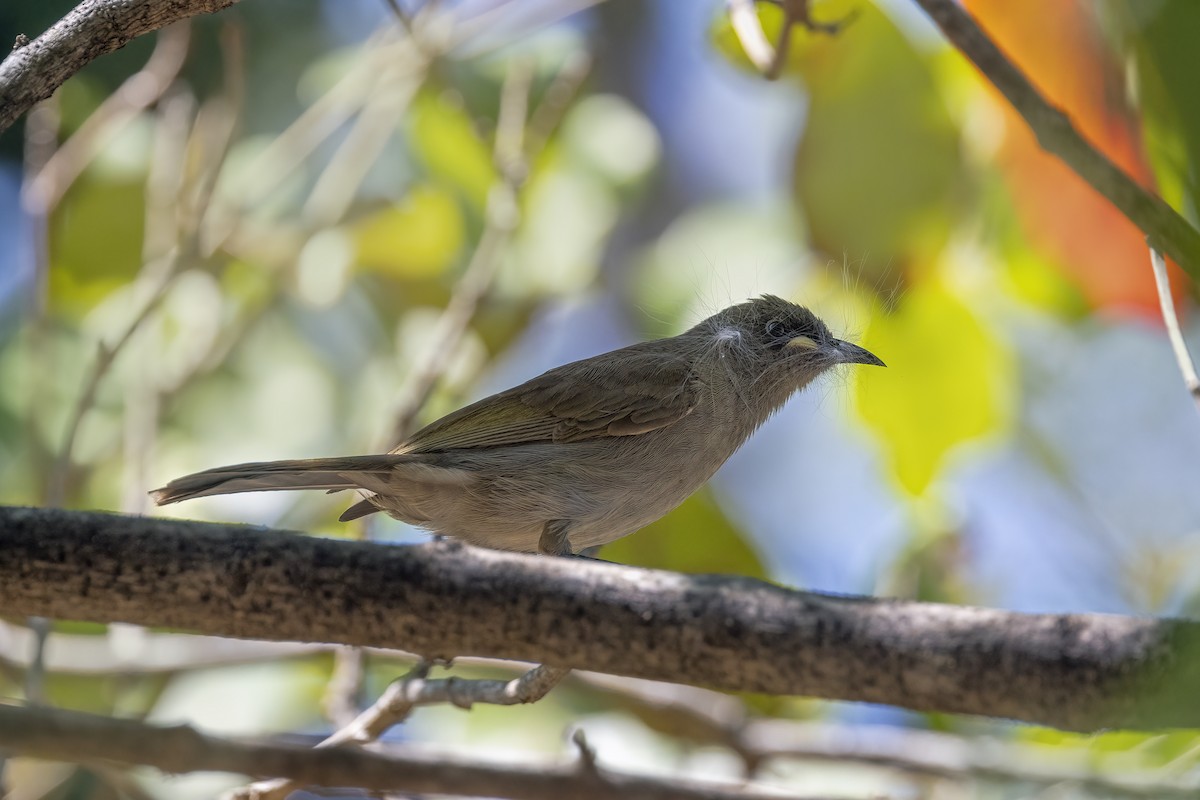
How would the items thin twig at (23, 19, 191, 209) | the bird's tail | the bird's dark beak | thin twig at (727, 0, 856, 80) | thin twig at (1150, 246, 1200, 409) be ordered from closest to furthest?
thin twig at (1150, 246, 1200, 409), the bird's tail, thin twig at (727, 0, 856, 80), the bird's dark beak, thin twig at (23, 19, 191, 209)

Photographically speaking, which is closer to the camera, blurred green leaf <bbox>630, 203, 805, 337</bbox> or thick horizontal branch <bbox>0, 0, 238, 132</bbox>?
thick horizontal branch <bbox>0, 0, 238, 132</bbox>

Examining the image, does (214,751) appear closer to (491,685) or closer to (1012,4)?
(491,685)

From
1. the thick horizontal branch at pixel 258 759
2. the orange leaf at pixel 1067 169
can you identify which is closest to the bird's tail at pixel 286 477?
the thick horizontal branch at pixel 258 759

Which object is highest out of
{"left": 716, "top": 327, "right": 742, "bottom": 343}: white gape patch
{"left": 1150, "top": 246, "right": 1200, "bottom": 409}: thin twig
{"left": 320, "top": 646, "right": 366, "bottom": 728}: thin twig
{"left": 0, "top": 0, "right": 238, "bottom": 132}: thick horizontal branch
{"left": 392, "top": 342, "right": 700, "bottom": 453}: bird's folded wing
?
{"left": 716, "top": 327, "right": 742, "bottom": 343}: white gape patch

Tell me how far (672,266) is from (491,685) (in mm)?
2380

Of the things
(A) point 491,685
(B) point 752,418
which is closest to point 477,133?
(B) point 752,418

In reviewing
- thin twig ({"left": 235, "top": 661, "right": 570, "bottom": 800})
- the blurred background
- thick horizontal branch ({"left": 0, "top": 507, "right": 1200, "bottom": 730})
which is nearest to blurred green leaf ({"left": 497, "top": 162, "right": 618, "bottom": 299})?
the blurred background

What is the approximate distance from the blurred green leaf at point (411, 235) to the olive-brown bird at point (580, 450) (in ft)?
4.00

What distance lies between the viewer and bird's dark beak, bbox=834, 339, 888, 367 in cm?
360

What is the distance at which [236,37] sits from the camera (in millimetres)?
3867

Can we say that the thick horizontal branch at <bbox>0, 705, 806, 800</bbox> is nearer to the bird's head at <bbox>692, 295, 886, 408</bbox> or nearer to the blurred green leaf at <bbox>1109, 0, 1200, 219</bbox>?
the blurred green leaf at <bbox>1109, 0, 1200, 219</bbox>

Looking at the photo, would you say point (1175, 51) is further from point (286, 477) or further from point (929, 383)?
point (929, 383)

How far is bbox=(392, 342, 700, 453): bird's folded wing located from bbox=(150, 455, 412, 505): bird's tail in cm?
18

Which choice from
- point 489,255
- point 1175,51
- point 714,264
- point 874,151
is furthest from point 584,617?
point 714,264
